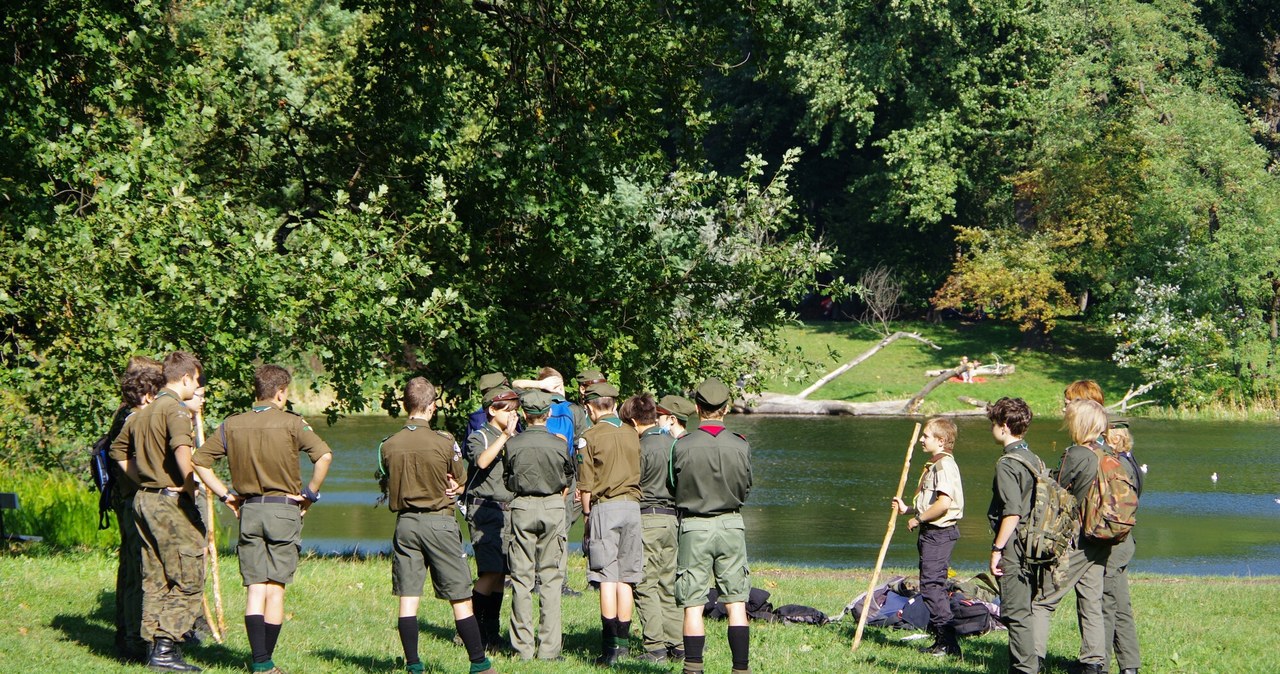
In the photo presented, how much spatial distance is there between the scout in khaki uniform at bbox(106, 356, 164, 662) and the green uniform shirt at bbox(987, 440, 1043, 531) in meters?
5.36

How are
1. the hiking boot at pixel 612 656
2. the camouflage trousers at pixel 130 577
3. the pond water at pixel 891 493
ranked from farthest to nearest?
1. the pond water at pixel 891 493
2. the hiking boot at pixel 612 656
3. the camouflage trousers at pixel 130 577

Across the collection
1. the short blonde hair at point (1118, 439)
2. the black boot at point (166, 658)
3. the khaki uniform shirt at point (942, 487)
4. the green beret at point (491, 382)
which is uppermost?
the green beret at point (491, 382)

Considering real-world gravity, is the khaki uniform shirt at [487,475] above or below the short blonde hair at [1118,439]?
below

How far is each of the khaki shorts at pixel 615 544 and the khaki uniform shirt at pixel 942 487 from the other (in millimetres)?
2133

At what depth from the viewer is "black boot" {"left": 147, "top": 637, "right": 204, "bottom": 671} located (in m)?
8.59

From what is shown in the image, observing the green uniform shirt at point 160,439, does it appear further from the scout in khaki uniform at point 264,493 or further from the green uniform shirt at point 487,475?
the green uniform shirt at point 487,475

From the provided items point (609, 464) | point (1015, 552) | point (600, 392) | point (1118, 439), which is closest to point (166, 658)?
point (609, 464)

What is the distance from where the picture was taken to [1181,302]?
4319 centimetres

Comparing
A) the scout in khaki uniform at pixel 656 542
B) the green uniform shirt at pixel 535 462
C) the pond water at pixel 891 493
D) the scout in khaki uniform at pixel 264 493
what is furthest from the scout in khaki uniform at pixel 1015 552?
the pond water at pixel 891 493

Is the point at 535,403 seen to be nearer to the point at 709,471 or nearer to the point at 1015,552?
the point at 709,471

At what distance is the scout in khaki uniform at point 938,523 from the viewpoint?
33.3 feet

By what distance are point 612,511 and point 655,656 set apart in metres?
1.04

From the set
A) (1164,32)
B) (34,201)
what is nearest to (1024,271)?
(1164,32)

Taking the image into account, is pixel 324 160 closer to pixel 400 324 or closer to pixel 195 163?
pixel 195 163
